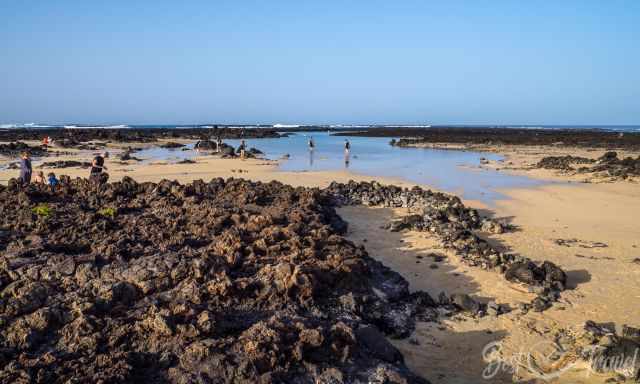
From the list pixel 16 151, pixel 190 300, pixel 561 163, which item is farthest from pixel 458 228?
pixel 16 151

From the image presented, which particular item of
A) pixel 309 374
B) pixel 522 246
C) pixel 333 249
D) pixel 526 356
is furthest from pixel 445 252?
pixel 309 374

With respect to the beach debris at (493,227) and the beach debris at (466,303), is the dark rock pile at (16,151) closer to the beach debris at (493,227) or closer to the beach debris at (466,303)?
the beach debris at (493,227)

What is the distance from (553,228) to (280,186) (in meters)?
7.46

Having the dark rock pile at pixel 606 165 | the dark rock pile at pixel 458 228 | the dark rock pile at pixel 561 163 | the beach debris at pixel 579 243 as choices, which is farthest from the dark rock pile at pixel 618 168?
the beach debris at pixel 579 243

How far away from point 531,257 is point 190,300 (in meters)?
7.77

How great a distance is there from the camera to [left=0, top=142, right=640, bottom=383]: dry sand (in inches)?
239

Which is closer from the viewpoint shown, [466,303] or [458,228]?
[466,303]

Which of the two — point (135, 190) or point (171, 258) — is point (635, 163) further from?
point (171, 258)

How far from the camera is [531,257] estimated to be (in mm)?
10469

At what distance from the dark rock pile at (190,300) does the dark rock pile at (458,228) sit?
7.60 feet

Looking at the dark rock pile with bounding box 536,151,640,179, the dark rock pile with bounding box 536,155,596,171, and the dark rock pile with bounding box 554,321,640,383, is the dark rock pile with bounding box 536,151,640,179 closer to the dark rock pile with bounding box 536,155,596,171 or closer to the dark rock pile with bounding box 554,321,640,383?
the dark rock pile with bounding box 536,155,596,171

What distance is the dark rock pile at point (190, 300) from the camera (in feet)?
14.1

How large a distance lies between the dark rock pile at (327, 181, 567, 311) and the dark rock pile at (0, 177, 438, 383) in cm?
232

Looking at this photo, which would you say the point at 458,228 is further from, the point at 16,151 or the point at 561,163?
the point at 16,151
